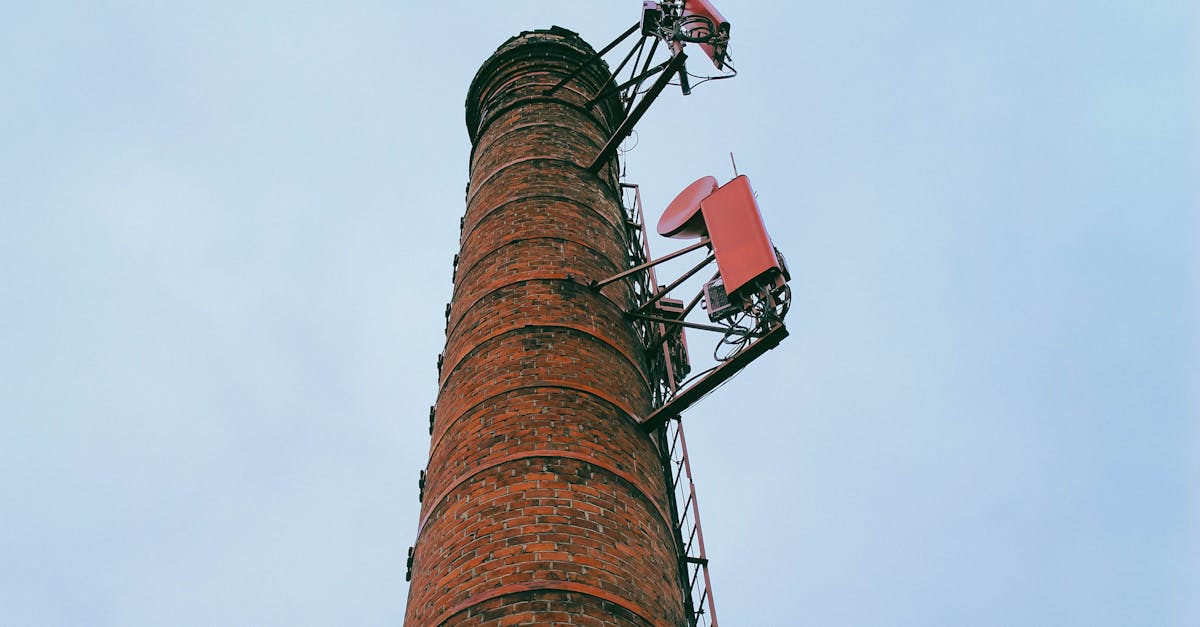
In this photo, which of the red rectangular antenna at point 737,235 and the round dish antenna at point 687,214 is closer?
the red rectangular antenna at point 737,235

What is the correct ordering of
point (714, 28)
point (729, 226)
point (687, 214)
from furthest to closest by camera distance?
point (714, 28) → point (687, 214) → point (729, 226)

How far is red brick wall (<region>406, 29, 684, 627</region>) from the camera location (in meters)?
7.48

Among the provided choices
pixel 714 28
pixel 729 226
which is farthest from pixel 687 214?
pixel 714 28

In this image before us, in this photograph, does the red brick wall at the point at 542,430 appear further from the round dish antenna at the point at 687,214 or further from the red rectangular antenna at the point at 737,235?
the red rectangular antenna at the point at 737,235

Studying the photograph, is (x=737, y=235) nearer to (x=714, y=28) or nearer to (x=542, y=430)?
(x=542, y=430)

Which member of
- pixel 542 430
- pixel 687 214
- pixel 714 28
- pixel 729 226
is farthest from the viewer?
pixel 714 28

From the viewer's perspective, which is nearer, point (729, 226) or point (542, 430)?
point (542, 430)

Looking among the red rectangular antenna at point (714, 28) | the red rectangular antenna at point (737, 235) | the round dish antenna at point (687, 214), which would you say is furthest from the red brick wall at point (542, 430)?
the red rectangular antenna at point (714, 28)

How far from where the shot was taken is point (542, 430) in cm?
866

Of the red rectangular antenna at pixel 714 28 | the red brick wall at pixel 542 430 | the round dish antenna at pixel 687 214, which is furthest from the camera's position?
the red rectangular antenna at pixel 714 28

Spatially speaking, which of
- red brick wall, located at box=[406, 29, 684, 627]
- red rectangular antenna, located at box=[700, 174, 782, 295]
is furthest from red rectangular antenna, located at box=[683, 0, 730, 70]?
red rectangular antenna, located at box=[700, 174, 782, 295]

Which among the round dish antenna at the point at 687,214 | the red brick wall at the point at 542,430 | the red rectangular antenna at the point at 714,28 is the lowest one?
the red brick wall at the point at 542,430

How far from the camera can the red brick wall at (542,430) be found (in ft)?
24.6

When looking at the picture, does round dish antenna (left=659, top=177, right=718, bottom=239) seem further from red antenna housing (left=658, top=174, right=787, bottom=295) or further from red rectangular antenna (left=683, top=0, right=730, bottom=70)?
red rectangular antenna (left=683, top=0, right=730, bottom=70)
